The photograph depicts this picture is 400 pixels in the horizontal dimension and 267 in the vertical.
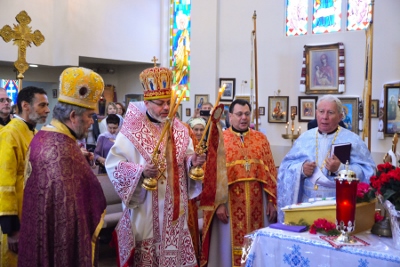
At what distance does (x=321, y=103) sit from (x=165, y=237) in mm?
1641

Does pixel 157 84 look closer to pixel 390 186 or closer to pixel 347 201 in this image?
pixel 347 201

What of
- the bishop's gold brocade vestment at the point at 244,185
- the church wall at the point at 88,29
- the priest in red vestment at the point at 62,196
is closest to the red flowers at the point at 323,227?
the priest in red vestment at the point at 62,196

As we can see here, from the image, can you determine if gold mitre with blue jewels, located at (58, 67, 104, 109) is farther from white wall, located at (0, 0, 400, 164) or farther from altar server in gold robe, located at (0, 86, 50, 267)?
white wall, located at (0, 0, 400, 164)

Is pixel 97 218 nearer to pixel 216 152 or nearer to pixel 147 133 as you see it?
pixel 147 133

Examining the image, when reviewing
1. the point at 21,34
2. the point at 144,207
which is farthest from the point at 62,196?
the point at 21,34

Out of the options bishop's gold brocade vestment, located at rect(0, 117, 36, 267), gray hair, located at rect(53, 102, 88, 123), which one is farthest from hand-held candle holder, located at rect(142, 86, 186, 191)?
bishop's gold brocade vestment, located at rect(0, 117, 36, 267)

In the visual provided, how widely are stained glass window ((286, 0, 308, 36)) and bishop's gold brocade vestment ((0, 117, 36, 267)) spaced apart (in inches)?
375

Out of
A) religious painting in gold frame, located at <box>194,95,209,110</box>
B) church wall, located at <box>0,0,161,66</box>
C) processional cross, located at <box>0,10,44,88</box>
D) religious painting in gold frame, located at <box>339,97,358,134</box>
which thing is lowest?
religious painting in gold frame, located at <box>339,97,358,134</box>

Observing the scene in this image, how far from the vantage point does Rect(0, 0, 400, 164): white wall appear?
35.9 ft

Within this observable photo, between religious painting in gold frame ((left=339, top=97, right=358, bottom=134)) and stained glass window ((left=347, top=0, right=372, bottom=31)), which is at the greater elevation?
stained glass window ((left=347, top=0, right=372, bottom=31))

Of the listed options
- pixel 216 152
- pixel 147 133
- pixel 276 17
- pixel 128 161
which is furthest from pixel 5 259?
pixel 276 17

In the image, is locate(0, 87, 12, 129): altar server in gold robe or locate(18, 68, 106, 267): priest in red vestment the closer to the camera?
locate(18, 68, 106, 267): priest in red vestment

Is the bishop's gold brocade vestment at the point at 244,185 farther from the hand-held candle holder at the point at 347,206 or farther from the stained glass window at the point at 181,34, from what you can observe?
the stained glass window at the point at 181,34

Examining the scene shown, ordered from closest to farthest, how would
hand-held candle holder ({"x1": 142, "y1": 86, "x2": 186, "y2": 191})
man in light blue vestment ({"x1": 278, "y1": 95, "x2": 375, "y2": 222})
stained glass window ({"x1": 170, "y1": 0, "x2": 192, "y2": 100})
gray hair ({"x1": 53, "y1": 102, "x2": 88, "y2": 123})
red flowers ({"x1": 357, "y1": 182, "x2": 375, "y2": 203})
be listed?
1. gray hair ({"x1": 53, "y1": 102, "x2": 88, "y2": 123})
2. red flowers ({"x1": 357, "y1": 182, "x2": 375, "y2": 203})
3. hand-held candle holder ({"x1": 142, "y1": 86, "x2": 186, "y2": 191})
4. man in light blue vestment ({"x1": 278, "y1": 95, "x2": 375, "y2": 222})
5. stained glass window ({"x1": 170, "y1": 0, "x2": 192, "y2": 100})
